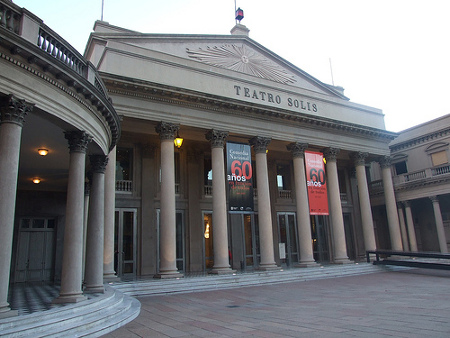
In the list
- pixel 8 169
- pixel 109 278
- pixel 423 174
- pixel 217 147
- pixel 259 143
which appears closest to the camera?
pixel 8 169

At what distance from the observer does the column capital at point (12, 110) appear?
6770 mm

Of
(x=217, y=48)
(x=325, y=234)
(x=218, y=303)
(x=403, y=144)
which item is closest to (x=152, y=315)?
(x=218, y=303)

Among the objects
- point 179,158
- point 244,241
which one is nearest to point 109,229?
point 179,158

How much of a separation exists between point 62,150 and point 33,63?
393cm

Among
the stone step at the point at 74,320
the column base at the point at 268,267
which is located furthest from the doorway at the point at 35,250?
→ the column base at the point at 268,267

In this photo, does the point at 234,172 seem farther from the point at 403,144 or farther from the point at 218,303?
the point at 403,144

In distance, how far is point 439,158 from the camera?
25141 millimetres

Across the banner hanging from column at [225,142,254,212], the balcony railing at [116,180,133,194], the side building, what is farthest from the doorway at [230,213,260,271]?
the side building

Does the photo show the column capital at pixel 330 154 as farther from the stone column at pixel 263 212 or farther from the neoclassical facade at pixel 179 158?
the stone column at pixel 263 212

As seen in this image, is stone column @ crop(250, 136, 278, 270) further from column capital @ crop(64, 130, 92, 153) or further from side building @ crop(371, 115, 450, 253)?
column capital @ crop(64, 130, 92, 153)

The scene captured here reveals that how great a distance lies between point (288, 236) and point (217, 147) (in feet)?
28.7

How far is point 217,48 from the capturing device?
781 inches

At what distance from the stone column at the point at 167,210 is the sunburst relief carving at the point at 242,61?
544 cm

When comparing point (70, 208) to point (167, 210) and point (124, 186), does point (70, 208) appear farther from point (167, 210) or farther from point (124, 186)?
point (124, 186)
